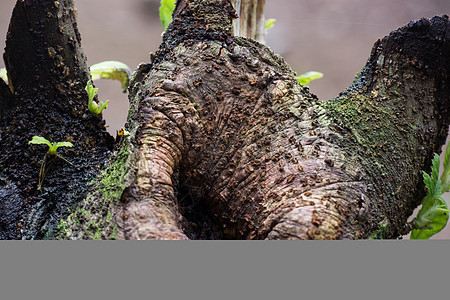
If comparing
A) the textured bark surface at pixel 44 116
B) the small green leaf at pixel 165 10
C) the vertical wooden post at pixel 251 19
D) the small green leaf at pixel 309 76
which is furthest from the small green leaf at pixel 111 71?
the small green leaf at pixel 309 76

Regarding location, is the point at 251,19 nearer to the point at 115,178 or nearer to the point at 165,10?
the point at 165,10

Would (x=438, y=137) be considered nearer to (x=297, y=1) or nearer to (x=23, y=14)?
(x=297, y=1)

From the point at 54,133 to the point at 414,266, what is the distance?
111 centimetres

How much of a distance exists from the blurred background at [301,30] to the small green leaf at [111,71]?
5 cm

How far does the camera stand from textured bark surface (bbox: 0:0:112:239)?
111 centimetres

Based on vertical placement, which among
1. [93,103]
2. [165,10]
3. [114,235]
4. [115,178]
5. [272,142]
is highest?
[165,10]

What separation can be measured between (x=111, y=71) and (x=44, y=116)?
1183 mm

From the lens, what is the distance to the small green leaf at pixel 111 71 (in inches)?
87.7

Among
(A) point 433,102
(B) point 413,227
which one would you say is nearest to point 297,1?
(A) point 433,102

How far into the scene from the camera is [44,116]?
1196 millimetres

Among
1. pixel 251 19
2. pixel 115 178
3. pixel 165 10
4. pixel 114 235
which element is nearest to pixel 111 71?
pixel 165 10

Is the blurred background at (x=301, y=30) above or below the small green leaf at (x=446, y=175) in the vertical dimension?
above

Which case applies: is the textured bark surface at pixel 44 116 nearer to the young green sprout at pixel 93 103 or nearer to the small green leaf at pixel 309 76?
the young green sprout at pixel 93 103

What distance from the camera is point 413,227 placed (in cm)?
140
